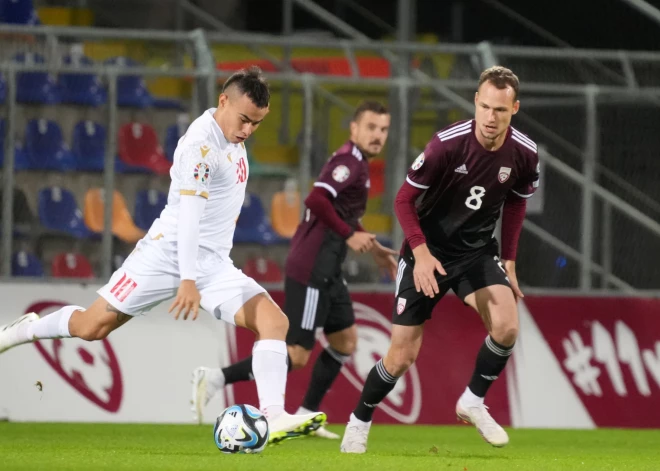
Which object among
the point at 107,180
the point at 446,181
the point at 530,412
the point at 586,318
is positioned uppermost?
the point at 446,181

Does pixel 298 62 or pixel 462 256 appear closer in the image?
pixel 462 256

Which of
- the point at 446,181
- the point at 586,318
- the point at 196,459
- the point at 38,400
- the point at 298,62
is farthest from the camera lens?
the point at 298,62

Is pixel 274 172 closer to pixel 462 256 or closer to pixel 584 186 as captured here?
pixel 584 186

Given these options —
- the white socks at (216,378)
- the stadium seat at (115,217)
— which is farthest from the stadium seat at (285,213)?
the white socks at (216,378)

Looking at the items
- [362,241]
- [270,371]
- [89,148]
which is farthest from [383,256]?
[89,148]

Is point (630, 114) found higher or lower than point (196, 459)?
higher

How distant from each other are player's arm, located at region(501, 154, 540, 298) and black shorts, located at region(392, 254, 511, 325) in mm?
194

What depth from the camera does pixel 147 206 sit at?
34.6 ft

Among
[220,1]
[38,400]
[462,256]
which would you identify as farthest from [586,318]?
[220,1]

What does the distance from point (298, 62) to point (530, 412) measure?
4.67m

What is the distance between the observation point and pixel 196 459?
20.7 feet

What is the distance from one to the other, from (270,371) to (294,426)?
1.13 ft

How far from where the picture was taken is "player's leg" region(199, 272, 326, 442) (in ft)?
21.4

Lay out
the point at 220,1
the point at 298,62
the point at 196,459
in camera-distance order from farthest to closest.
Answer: the point at 220,1, the point at 298,62, the point at 196,459
